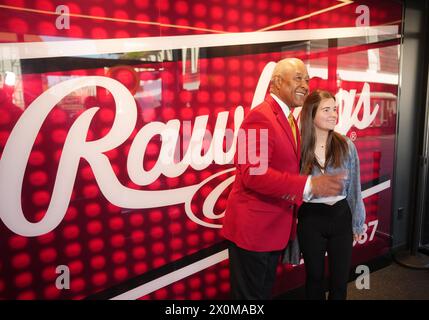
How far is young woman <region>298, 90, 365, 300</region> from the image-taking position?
A: 198 centimetres

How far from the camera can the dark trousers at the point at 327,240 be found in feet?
6.49

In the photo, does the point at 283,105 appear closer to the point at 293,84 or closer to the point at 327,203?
the point at 293,84

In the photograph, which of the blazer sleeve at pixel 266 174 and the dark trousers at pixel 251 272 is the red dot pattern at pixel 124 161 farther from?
the blazer sleeve at pixel 266 174

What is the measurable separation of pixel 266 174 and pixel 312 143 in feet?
1.54

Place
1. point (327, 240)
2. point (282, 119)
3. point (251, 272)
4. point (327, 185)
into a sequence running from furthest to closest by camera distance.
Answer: point (327, 240) < point (251, 272) < point (282, 119) < point (327, 185)

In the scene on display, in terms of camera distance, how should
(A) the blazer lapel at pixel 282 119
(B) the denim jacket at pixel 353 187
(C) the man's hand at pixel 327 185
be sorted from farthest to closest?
(B) the denim jacket at pixel 353 187
(A) the blazer lapel at pixel 282 119
(C) the man's hand at pixel 327 185

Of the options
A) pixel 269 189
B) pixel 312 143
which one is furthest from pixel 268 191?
pixel 312 143

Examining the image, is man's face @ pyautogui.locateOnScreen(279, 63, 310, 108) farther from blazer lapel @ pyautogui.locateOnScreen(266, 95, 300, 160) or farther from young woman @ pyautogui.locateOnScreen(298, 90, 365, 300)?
young woman @ pyautogui.locateOnScreen(298, 90, 365, 300)

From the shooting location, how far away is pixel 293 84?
185cm

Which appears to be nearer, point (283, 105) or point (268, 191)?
point (268, 191)

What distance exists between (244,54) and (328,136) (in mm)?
814

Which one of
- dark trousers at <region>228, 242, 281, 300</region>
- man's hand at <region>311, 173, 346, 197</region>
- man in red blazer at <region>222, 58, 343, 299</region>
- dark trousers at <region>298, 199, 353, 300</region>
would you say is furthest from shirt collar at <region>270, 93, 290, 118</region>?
dark trousers at <region>228, 242, 281, 300</region>

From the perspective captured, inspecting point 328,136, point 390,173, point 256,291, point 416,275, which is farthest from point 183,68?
point 416,275

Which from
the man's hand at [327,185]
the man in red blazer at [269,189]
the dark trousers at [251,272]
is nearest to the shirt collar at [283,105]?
the man in red blazer at [269,189]
